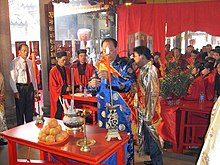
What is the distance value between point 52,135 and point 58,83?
2.78 meters

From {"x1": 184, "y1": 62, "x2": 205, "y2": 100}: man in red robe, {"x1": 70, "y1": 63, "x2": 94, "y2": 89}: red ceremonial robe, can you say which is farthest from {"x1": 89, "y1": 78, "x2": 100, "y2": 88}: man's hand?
{"x1": 70, "y1": 63, "x2": 94, "y2": 89}: red ceremonial robe

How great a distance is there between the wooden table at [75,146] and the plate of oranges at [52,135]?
4 cm

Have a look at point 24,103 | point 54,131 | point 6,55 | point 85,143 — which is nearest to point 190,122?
point 85,143

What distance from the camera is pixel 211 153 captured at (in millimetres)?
1182

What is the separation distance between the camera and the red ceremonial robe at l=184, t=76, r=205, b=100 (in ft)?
13.8

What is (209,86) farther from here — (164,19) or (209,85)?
(164,19)

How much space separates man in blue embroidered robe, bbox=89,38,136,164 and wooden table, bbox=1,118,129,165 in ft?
1.38

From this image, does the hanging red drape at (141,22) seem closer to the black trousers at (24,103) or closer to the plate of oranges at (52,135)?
the black trousers at (24,103)

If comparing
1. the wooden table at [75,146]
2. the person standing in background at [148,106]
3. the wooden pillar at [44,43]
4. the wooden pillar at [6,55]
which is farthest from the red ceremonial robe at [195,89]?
the wooden pillar at [6,55]

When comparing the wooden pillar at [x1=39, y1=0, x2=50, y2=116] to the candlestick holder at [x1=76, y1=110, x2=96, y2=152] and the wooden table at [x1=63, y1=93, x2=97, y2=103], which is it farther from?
the candlestick holder at [x1=76, y1=110, x2=96, y2=152]

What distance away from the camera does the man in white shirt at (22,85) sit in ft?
16.3

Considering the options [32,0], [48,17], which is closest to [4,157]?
[48,17]

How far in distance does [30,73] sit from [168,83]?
8.50ft

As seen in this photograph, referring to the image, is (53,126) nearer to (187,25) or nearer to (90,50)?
(187,25)
